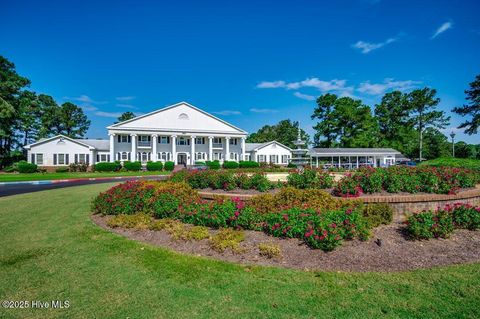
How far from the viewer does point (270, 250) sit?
4773 millimetres

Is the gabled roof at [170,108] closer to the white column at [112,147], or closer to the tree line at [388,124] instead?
the white column at [112,147]

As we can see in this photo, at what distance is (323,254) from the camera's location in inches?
186

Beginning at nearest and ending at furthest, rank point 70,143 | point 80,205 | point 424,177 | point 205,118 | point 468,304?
point 468,304
point 424,177
point 80,205
point 70,143
point 205,118

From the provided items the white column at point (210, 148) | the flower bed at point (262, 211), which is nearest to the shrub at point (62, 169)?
the white column at point (210, 148)

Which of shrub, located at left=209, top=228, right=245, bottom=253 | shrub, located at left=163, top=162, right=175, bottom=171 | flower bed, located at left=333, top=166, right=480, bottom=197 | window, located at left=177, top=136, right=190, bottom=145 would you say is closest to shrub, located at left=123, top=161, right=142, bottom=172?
shrub, located at left=163, top=162, right=175, bottom=171

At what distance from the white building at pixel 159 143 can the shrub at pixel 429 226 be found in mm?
38688

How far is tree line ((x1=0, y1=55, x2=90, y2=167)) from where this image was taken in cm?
4006

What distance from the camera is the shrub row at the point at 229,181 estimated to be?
8391 millimetres

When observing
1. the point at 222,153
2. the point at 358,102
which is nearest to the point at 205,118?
the point at 222,153

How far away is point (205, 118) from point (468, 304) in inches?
1652

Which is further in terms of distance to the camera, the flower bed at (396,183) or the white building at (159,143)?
the white building at (159,143)

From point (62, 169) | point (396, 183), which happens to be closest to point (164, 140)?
point (62, 169)

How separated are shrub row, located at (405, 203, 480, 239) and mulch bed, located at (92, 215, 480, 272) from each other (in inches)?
5.6

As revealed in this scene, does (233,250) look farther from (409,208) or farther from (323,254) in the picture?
(409,208)
